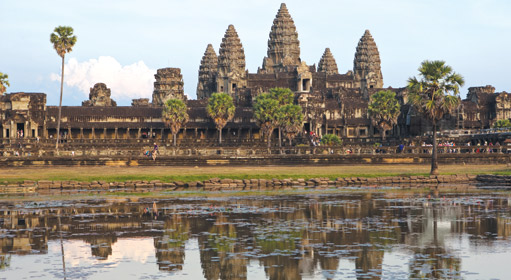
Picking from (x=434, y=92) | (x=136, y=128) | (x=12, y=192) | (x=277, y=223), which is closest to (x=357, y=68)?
(x=136, y=128)

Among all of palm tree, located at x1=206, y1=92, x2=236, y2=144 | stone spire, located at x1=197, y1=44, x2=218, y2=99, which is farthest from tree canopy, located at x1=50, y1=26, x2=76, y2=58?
stone spire, located at x1=197, y1=44, x2=218, y2=99

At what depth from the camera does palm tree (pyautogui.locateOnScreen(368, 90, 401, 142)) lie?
109312 millimetres

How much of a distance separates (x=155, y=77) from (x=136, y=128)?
28662 mm

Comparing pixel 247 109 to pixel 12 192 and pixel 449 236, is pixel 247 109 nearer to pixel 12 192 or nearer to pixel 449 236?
pixel 12 192

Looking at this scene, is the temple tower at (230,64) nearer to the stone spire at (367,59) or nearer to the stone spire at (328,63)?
the stone spire at (367,59)

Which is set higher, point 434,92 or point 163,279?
point 434,92

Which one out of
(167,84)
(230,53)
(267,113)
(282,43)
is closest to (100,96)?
(167,84)

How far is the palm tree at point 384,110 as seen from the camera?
109 m

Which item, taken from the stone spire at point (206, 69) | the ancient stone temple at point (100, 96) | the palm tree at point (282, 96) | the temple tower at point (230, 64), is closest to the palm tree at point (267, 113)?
the palm tree at point (282, 96)

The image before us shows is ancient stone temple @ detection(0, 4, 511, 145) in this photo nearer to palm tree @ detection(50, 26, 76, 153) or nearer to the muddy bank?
palm tree @ detection(50, 26, 76, 153)

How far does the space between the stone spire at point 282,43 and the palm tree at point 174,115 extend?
49262 mm

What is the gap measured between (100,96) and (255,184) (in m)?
98.1

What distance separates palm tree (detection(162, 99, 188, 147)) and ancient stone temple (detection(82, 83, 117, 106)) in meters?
33.4

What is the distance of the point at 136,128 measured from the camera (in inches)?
4606
